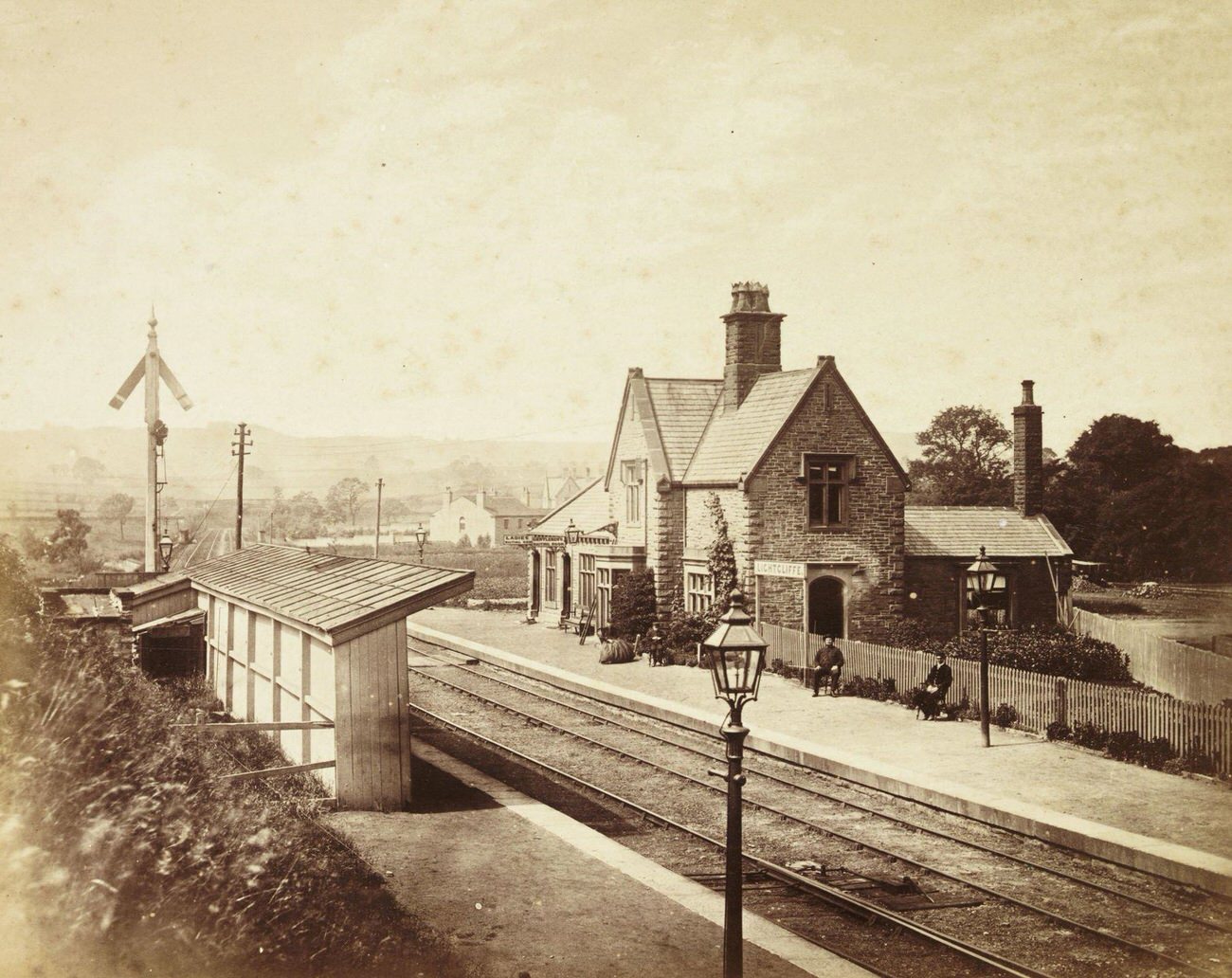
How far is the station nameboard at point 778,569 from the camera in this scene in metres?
29.3

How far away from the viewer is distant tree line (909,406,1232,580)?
39.5 m

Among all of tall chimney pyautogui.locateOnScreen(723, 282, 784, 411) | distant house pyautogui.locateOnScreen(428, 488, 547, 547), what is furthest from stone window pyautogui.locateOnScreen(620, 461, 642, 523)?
distant house pyautogui.locateOnScreen(428, 488, 547, 547)

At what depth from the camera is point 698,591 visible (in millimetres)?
32219

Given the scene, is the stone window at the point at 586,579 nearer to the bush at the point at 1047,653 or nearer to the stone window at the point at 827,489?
the stone window at the point at 827,489

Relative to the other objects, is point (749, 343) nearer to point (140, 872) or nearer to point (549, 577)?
point (549, 577)

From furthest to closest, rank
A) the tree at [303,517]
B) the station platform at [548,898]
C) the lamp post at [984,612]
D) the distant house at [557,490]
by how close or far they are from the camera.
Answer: the distant house at [557,490] → the tree at [303,517] → the lamp post at [984,612] → the station platform at [548,898]

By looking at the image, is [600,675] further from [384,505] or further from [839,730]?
[384,505]

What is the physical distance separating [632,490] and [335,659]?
921 inches

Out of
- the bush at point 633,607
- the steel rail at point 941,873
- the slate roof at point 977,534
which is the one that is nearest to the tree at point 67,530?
the steel rail at point 941,873

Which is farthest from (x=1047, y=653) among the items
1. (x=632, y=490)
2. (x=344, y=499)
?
(x=344, y=499)

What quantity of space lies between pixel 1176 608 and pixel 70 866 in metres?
49.8

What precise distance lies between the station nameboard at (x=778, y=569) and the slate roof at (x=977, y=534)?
4.45 meters

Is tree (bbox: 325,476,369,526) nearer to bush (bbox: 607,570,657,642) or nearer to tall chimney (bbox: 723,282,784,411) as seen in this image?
bush (bbox: 607,570,657,642)

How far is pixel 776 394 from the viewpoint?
106ft
